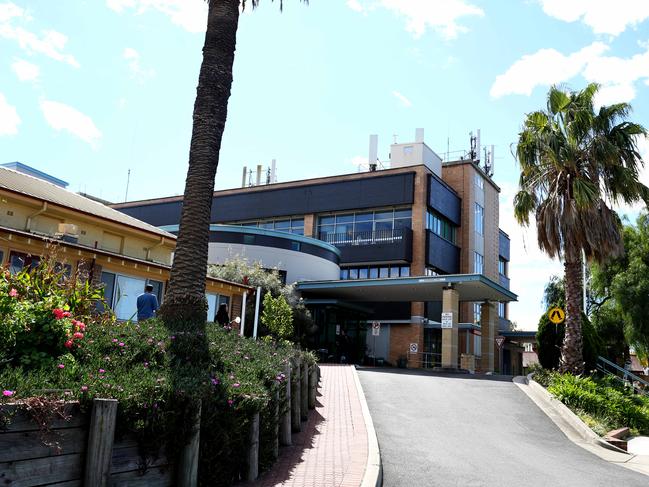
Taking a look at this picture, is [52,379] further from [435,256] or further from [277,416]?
[435,256]

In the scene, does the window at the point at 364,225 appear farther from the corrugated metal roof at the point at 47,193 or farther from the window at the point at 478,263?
the corrugated metal roof at the point at 47,193

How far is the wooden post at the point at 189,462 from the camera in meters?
5.88

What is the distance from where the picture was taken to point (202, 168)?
1124 cm

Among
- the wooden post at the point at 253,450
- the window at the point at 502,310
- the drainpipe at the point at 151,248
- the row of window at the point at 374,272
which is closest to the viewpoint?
the wooden post at the point at 253,450

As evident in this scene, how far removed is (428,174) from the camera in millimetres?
39906

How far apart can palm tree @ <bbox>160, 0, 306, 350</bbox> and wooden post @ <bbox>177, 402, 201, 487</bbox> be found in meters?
3.78

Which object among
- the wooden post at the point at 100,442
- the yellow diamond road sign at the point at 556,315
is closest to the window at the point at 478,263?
the yellow diamond road sign at the point at 556,315

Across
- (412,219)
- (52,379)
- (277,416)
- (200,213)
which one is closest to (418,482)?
(277,416)

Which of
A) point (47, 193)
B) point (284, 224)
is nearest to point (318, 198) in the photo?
point (284, 224)

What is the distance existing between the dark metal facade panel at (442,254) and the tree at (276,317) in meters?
15.9

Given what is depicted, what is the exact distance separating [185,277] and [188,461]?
515 centimetres

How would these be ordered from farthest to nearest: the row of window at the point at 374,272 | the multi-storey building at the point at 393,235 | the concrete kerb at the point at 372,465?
the row of window at the point at 374,272 < the multi-storey building at the point at 393,235 < the concrete kerb at the point at 372,465

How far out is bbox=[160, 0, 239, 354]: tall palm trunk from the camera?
1059 centimetres

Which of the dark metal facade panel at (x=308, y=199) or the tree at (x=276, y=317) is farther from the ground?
the dark metal facade panel at (x=308, y=199)
